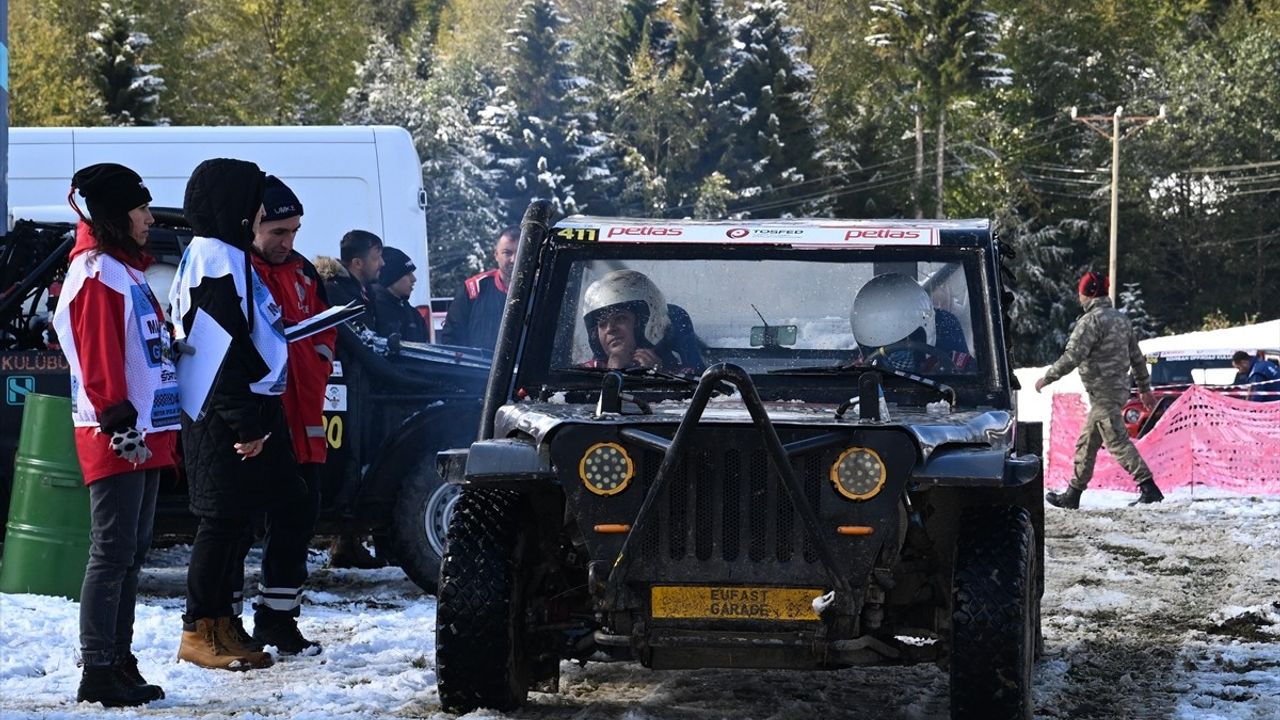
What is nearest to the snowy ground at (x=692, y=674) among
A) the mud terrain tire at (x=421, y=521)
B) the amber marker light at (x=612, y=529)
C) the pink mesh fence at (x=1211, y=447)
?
the mud terrain tire at (x=421, y=521)

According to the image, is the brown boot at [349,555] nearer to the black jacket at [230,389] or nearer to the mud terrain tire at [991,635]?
the black jacket at [230,389]

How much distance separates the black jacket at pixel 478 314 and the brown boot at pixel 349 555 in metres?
1.39

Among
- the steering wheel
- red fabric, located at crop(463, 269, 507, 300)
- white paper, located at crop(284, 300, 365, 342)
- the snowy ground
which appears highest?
red fabric, located at crop(463, 269, 507, 300)

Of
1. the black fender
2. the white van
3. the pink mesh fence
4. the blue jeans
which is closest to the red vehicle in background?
the pink mesh fence

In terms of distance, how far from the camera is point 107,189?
5797 mm

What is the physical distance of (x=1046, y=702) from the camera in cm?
596

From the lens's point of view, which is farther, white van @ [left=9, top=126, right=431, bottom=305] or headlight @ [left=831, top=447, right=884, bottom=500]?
white van @ [left=9, top=126, right=431, bottom=305]

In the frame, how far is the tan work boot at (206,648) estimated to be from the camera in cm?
642

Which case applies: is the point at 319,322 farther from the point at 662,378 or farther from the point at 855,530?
the point at 855,530

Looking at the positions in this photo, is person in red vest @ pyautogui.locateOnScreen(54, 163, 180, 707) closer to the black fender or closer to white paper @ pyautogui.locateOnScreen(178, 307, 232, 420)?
white paper @ pyautogui.locateOnScreen(178, 307, 232, 420)

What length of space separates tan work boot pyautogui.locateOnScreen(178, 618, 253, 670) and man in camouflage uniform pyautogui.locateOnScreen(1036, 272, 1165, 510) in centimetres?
886

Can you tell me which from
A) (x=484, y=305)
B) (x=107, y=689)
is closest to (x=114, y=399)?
(x=107, y=689)

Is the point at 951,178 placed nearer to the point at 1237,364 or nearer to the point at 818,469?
the point at 1237,364

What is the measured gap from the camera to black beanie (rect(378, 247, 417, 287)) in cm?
964
